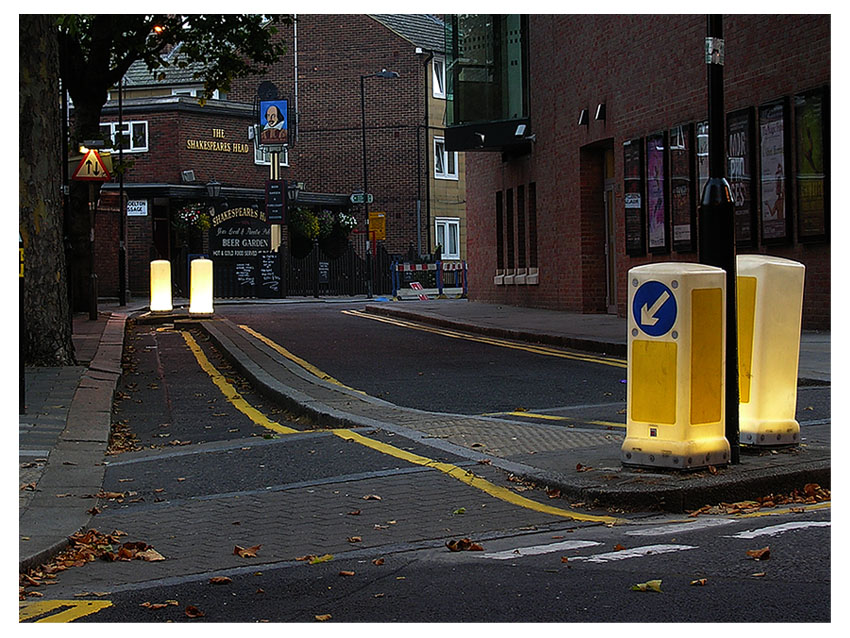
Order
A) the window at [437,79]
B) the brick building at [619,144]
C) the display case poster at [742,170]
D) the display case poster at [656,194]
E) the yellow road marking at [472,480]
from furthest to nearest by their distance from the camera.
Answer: the window at [437,79], the display case poster at [656,194], the display case poster at [742,170], the brick building at [619,144], the yellow road marking at [472,480]

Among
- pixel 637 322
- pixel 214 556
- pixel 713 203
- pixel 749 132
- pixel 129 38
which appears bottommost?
pixel 214 556

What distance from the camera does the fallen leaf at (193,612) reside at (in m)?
4.88

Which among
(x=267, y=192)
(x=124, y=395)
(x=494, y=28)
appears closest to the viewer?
(x=124, y=395)

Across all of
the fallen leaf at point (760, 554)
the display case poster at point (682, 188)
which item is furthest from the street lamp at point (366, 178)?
the fallen leaf at point (760, 554)

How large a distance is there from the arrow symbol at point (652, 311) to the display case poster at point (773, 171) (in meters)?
11.1

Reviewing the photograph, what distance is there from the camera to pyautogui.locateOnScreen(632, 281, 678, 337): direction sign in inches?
277

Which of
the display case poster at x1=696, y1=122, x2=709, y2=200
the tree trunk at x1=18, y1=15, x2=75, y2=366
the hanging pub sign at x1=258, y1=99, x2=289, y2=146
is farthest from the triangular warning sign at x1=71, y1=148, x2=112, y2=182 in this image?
the hanging pub sign at x1=258, y1=99, x2=289, y2=146

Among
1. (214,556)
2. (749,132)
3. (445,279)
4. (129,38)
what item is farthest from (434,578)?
(445,279)

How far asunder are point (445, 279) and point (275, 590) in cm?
4719

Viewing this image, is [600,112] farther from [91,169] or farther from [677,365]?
[677,365]

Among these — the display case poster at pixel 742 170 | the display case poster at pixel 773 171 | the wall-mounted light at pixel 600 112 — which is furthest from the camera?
the wall-mounted light at pixel 600 112

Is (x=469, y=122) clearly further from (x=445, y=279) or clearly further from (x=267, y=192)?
(x=445, y=279)

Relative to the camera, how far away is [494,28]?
91.6ft

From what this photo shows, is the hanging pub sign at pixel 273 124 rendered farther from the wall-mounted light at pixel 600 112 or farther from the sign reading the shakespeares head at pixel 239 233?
the wall-mounted light at pixel 600 112
